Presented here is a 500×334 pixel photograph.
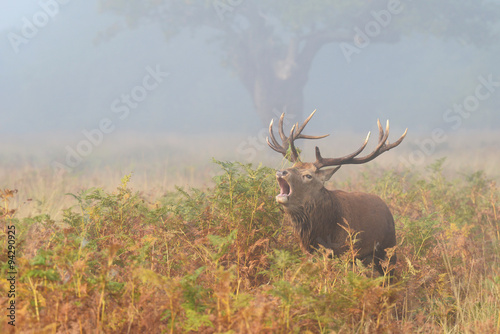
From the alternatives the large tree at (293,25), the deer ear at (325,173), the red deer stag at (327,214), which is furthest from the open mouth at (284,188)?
the large tree at (293,25)

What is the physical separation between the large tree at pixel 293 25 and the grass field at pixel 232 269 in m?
21.1

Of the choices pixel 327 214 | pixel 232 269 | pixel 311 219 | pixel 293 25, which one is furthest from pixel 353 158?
pixel 293 25

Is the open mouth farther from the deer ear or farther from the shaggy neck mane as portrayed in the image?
the deer ear

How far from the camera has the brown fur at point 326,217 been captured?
5523 mm

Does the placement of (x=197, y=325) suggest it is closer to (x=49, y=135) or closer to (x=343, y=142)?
(x=343, y=142)

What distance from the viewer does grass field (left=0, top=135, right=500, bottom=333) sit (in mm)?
3381

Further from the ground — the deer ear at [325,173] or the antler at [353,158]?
the antler at [353,158]

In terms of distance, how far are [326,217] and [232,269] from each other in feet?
7.52

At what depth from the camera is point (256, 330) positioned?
10.4 feet

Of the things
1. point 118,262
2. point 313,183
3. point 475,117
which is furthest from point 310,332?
point 475,117

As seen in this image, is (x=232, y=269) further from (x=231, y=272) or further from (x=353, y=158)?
(x=353, y=158)

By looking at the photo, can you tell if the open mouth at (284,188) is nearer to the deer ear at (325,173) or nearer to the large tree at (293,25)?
the deer ear at (325,173)

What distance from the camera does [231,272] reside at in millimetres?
3443

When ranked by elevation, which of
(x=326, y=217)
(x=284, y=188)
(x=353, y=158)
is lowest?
(x=326, y=217)
